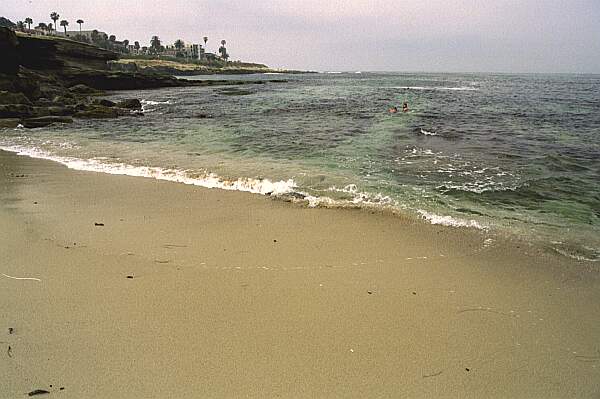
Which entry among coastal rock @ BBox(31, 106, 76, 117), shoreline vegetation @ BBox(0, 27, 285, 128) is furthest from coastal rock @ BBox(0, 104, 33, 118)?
coastal rock @ BBox(31, 106, 76, 117)

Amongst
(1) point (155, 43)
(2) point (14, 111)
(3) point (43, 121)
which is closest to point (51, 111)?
(2) point (14, 111)

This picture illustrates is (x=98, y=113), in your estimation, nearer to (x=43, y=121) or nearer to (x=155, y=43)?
(x=43, y=121)

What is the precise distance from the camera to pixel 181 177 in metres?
8.59

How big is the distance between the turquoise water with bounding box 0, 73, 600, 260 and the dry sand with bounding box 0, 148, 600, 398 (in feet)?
3.77

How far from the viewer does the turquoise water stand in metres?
6.51

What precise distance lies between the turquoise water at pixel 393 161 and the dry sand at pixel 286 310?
1.15 meters

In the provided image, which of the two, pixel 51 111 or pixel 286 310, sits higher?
pixel 51 111

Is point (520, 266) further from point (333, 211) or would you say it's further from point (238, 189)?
point (238, 189)

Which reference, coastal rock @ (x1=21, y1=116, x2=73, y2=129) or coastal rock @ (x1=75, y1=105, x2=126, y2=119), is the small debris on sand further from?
coastal rock @ (x1=75, y1=105, x2=126, y2=119)

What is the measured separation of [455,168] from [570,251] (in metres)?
4.72

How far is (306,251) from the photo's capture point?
499cm

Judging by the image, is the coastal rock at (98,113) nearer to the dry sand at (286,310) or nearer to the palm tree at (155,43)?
the dry sand at (286,310)

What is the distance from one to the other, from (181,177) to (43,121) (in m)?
13.3

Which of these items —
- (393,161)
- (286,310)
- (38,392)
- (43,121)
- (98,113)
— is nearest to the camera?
(38,392)
